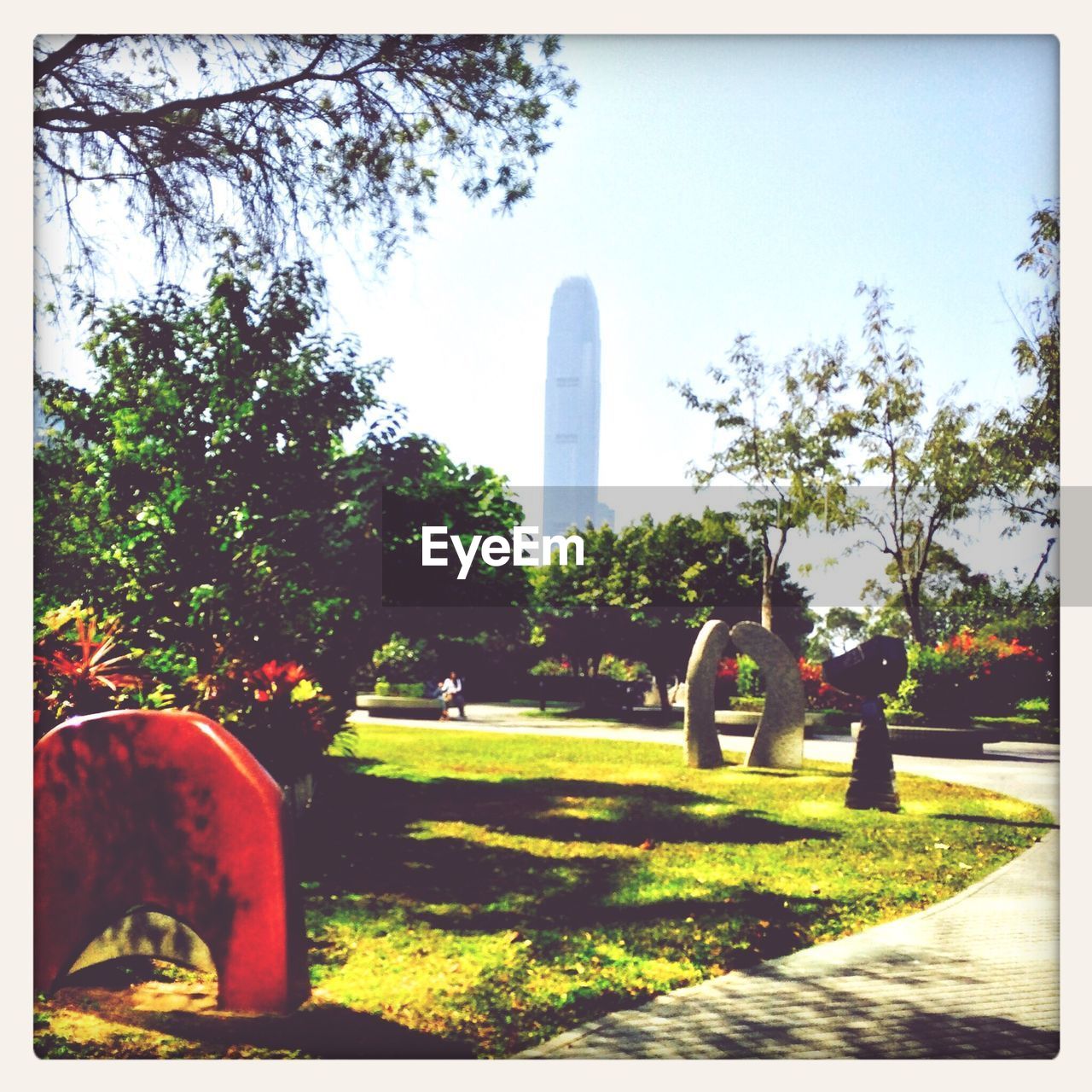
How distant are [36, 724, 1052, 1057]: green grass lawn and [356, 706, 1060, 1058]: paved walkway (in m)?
0.09

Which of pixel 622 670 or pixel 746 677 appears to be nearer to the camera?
pixel 746 677

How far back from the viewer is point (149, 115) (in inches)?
213

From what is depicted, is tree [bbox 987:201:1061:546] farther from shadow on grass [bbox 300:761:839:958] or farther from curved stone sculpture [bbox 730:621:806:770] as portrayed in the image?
shadow on grass [bbox 300:761:839:958]

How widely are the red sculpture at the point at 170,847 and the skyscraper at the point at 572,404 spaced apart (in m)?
1.92

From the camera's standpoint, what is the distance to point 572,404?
18.1 feet

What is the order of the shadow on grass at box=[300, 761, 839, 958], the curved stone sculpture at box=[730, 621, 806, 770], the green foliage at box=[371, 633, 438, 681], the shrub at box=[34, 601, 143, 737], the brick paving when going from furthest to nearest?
the curved stone sculpture at box=[730, 621, 806, 770] → the green foliage at box=[371, 633, 438, 681] → the shrub at box=[34, 601, 143, 737] → the shadow on grass at box=[300, 761, 839, 958] → the brick paving

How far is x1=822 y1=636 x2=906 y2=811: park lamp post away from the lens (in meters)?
5.41

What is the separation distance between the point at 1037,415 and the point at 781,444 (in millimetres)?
1250

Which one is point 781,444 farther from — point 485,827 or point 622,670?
point 485,827

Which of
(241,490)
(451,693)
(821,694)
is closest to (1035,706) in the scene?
(821,694)

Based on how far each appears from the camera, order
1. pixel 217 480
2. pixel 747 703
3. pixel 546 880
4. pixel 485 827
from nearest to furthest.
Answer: pixel 546 880 → pixel 485 827 → pixel 217 480 → pixel 747 703

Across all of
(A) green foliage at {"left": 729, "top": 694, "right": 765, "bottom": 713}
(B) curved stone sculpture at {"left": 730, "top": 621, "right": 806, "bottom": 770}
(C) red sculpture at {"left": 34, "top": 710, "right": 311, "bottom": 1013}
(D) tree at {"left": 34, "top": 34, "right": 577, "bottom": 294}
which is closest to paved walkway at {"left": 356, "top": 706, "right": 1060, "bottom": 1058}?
(B) curved stone sculpture at {"left": 730, "top": 621, "right": 806, "bottom": 770}

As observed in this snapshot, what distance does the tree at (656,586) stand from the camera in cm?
540

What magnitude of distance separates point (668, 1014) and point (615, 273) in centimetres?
347
